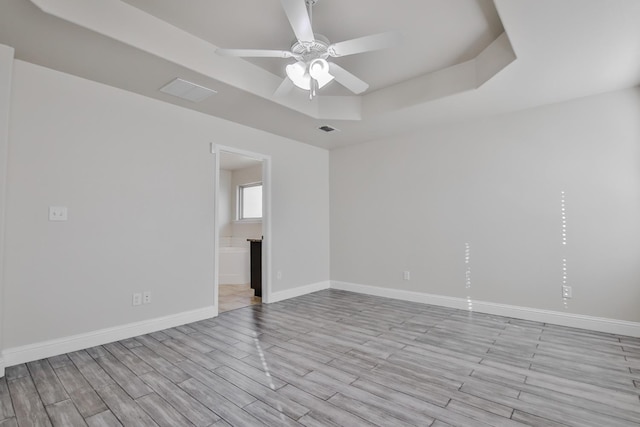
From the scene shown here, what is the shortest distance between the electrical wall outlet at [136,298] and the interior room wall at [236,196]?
3.83 meters

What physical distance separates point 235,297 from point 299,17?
4101 millimetres

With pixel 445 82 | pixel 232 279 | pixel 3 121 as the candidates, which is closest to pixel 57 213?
pixel 3 121

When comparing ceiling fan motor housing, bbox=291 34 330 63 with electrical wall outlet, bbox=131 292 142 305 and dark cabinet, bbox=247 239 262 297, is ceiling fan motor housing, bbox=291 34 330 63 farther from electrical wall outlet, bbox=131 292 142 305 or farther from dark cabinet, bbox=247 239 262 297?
dark cabinet, bbox=247 239 262 297

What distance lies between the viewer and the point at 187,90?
122 inches

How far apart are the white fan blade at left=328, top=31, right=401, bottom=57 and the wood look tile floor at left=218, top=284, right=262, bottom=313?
336 cm

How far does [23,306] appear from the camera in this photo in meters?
2.53

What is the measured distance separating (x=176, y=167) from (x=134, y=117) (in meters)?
0.63

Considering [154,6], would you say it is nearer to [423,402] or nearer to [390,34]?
[390,34]

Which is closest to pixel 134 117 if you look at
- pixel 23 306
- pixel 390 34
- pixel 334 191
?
pixel 23 306

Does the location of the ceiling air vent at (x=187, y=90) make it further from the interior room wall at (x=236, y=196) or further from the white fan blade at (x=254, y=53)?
the interior room wall at (x=236, y=196)

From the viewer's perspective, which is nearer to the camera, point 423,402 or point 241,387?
point 423,402

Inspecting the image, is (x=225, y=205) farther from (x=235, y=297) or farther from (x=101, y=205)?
(x=101, y=205)

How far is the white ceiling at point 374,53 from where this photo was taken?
2139 millimetres

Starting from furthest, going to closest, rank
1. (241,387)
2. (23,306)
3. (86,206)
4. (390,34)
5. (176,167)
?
(176,167) < (86,206) < (23,306) < (241,387) < (390,34)
